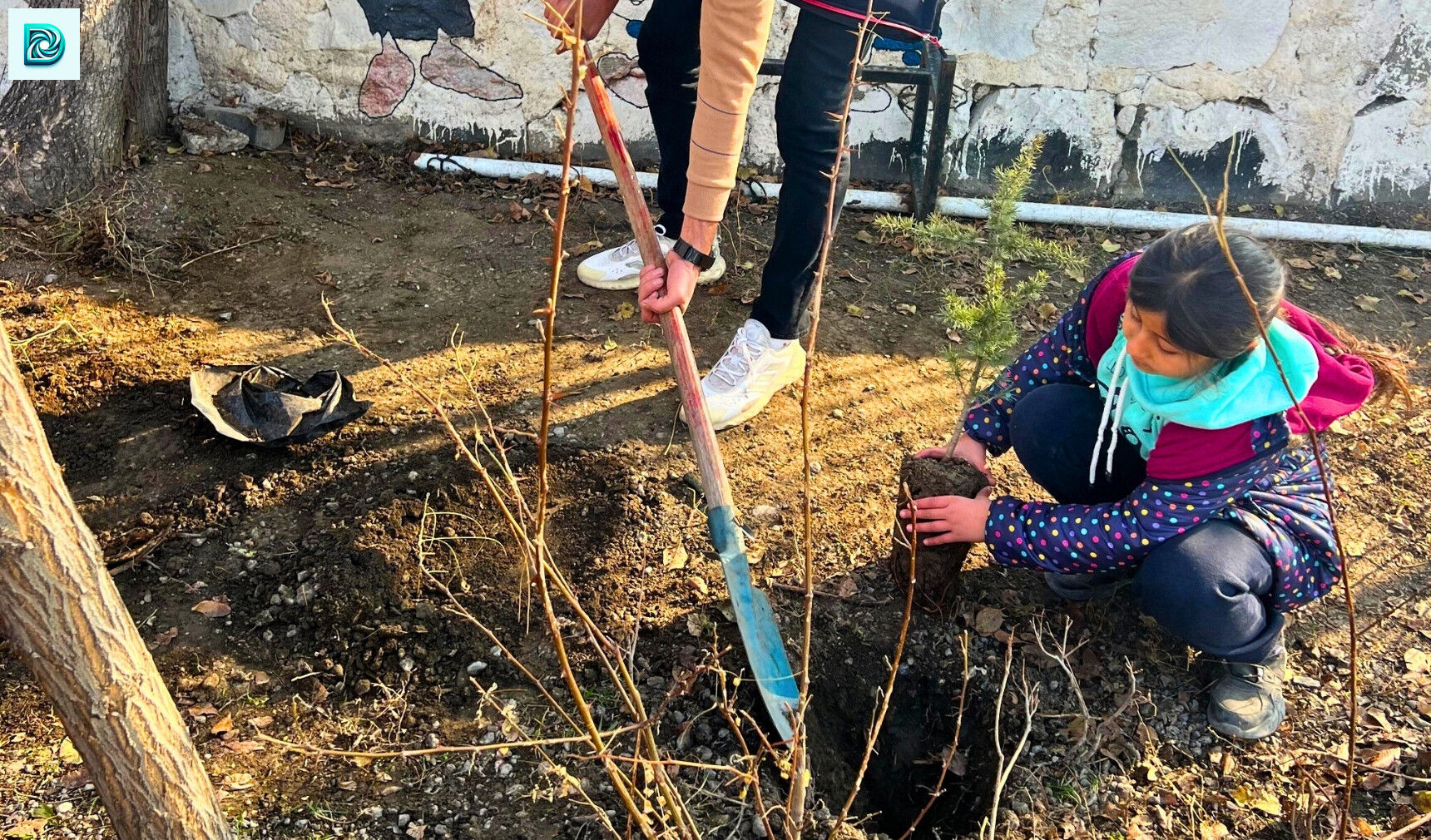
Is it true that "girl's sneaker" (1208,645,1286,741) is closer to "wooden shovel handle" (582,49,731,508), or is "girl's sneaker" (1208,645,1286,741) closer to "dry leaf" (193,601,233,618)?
"wooden shovel handle" (582,49,731,508)

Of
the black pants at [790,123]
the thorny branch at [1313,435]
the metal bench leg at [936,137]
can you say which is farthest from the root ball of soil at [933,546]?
the metal bench leg at [936,137]

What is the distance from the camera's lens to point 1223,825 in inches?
83.6

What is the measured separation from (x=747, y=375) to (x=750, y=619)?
98 centimetres

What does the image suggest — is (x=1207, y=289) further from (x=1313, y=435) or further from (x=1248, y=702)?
(x=1248, y=702)

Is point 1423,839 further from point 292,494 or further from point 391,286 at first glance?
point 391,286

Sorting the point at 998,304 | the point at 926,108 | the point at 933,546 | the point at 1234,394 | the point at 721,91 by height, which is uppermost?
the point at 926,108

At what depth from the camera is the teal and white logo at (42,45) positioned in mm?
3521

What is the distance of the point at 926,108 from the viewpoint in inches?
160

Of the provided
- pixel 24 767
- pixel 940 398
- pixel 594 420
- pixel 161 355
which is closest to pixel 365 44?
pixel 161 355

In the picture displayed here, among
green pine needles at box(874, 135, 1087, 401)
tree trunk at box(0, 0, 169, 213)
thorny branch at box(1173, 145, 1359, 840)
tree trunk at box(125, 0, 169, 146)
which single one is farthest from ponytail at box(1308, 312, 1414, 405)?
tree trunk at box(125, 0, 169, 146)

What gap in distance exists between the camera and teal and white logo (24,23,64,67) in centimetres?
352

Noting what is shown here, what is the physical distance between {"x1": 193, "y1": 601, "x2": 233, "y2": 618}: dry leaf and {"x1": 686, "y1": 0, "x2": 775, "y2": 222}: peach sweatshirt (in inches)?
55.8

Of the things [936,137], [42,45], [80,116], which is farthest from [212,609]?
[936,137]

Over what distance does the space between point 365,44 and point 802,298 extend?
251 cm
